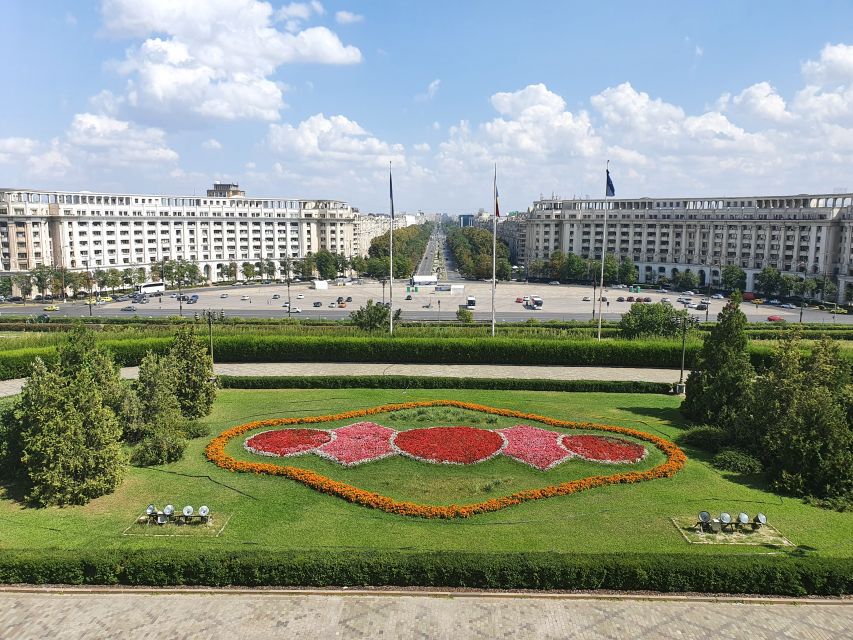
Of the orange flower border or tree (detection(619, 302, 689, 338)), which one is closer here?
the orange flower border

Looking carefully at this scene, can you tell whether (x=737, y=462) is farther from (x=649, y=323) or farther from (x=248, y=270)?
(x=248, y=270)

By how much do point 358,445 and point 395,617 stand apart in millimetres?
11043

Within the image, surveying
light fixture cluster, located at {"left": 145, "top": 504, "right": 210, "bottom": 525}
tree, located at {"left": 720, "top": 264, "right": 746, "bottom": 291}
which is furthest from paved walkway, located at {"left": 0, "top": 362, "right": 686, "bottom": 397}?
tree, located at {"left": 720, "top": 264, "right": 746, "bottom": 291}

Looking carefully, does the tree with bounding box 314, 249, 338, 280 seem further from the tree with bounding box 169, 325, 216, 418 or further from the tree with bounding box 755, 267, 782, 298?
the tree with bounding box 169, 325, 216, 418

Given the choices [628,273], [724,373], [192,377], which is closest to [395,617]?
[192,377]

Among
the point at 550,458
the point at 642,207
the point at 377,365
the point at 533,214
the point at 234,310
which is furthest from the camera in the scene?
the point at 533,214

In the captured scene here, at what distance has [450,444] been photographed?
25750 millimetres

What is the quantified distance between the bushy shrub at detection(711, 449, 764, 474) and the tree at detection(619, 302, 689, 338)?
22.4 meters

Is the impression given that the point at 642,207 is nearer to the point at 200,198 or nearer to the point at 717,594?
the point at 200,198

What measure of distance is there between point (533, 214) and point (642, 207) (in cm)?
2358

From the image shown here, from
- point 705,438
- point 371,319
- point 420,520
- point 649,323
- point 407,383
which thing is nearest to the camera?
point 420,520

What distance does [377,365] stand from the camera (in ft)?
138

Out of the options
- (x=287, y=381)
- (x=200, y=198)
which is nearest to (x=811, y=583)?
(x=287, y=381)

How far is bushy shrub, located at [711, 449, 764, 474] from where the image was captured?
76.9 ft
